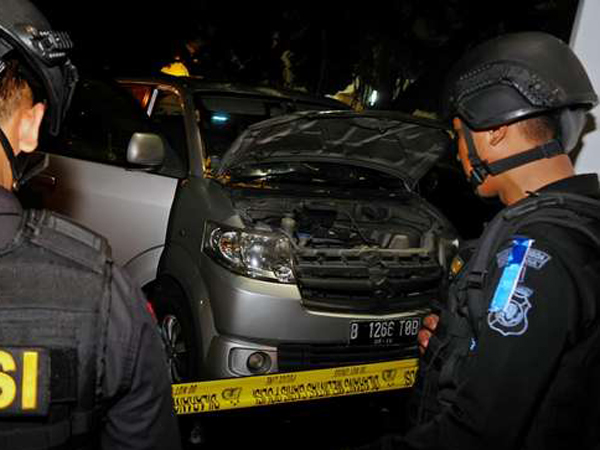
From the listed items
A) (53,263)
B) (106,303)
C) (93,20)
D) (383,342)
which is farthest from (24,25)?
(93,20)

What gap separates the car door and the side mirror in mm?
149

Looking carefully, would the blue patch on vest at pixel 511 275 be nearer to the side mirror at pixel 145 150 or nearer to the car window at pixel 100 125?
the side mirror at pixel 145 150

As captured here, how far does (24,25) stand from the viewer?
129cm

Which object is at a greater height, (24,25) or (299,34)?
(299,34)

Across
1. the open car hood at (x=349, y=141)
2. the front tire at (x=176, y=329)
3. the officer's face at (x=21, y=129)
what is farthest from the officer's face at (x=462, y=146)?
the front tire at (x=176, y=329)

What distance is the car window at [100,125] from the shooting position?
4.01 meters

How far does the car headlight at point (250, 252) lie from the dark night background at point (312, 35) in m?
8.68

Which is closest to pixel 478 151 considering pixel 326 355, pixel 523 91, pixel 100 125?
pixel 523 91

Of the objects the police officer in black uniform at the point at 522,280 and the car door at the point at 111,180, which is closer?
the police officer in black uniform at the point at 522,280

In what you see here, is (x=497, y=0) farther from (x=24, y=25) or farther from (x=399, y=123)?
(x=24, y=25)

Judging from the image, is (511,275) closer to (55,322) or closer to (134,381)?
(134,381)

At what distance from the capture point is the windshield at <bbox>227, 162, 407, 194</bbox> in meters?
3.73

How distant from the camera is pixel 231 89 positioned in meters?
4.20

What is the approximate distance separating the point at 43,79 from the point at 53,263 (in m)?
0.45
